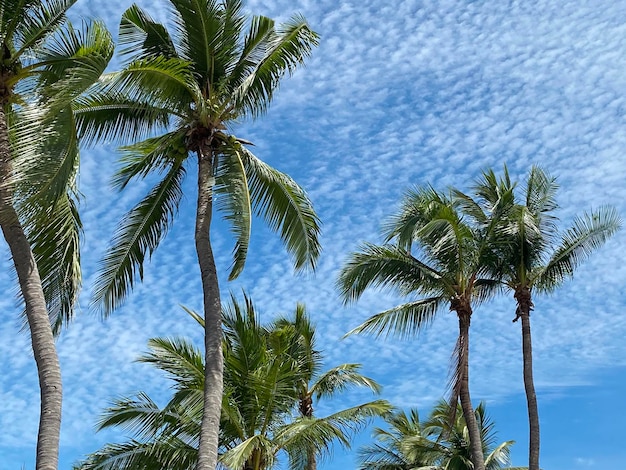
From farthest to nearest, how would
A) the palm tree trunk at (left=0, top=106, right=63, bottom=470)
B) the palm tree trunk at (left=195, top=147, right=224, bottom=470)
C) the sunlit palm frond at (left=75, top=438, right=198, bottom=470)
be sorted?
the sunlit palm frond at (left=75, top=438, right=198, bottom=470) < the palm tree trunk at (left=195, top=147, right=224, bottom=470) < the palm tree trunk at (left=0, top=106, right=63, bottom=470)

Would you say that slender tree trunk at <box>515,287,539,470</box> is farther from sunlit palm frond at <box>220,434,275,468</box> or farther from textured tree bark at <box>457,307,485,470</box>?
sunlit palm frond at <box>220,434,275,468</box>

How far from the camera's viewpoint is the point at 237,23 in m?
15.9

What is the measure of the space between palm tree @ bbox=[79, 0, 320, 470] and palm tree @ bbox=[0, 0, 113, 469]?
5.51ft

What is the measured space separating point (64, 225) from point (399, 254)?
38.9 ft

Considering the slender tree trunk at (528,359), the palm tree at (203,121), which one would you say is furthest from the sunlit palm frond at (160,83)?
the slender tree trunk at (528,359)

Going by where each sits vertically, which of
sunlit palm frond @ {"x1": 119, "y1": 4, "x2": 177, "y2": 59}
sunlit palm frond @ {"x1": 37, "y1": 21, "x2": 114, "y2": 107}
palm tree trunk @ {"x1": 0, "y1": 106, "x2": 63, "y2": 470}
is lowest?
palm tree trunk @ {"x1": 0, "y1": 106, "x2": 63, "y2": 470}

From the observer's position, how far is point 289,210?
16.1m

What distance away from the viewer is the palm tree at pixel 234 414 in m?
18.3

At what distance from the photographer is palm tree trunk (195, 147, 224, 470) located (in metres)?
13.3

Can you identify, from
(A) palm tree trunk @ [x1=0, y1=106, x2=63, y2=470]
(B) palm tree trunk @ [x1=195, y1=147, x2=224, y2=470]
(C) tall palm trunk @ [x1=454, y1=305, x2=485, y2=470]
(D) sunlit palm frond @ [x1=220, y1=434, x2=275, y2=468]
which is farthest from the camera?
(C) tall palm trunk @ [x1=454, y1=305, x2=485, y2=470]

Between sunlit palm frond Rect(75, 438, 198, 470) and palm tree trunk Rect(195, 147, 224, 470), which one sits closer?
palm tree trunk Rect(195, 147, 224, 470)

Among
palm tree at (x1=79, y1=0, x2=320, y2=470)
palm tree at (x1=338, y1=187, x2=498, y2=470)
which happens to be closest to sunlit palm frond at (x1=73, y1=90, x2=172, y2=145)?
palm tree at (x1=79, y1=0, x2=320, y2=470)

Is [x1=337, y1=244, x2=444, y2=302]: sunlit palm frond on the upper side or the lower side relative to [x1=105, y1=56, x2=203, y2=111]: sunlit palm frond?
upper

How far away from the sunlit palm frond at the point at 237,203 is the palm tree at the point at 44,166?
2720 millimetres
